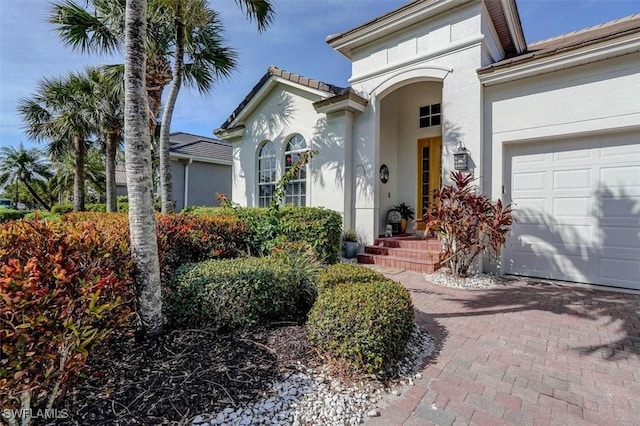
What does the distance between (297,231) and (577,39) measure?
9253 mm

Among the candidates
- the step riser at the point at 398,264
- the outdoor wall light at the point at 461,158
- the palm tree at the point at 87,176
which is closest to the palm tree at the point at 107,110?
the step riser at the point at 398,264

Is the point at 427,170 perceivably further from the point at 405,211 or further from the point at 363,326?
the point at 363,326

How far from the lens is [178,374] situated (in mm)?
2736

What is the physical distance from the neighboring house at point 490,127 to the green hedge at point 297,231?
1.90 meters

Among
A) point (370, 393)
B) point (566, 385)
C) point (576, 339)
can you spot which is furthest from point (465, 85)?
point (370, 393)

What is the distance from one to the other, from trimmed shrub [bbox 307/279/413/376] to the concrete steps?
4.27m

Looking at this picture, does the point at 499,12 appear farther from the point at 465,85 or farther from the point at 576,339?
the point at 576,339

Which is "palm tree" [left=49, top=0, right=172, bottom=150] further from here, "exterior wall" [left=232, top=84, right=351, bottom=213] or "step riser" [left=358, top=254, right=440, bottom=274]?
"step riser" [left=358, top=254, right=440, bottom=274]

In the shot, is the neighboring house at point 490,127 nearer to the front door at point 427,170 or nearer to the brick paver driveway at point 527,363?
the front door at point 427,170

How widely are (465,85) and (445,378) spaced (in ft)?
22.8

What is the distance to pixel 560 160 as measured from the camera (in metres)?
6.61

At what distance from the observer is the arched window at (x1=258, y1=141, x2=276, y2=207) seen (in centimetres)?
1125

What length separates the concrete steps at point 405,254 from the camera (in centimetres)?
762

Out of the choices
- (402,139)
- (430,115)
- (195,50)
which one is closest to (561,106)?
(430,115)
